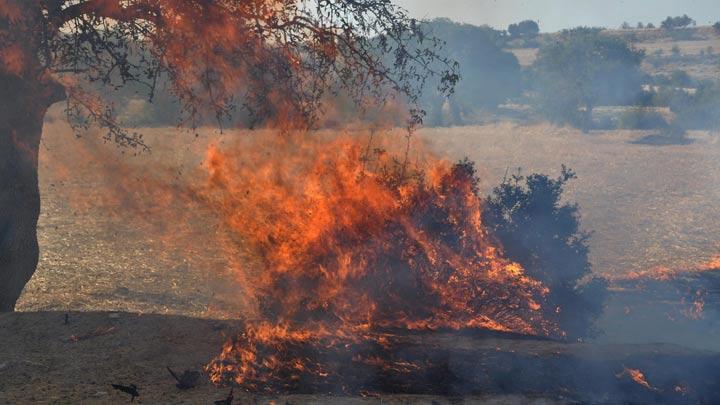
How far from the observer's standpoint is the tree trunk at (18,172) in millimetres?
7711

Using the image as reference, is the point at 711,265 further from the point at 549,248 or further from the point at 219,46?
the point at 219,46

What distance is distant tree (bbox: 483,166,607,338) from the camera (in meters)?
10.2

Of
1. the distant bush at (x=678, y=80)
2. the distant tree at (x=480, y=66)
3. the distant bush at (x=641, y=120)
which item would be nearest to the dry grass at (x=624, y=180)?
the distant bush at (x=641, y=120)

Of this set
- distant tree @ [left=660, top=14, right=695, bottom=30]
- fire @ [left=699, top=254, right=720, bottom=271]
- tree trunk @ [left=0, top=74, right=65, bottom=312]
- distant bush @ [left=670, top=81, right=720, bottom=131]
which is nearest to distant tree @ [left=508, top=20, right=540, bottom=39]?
distant tree @ [left=660, top=14, right=695, bottom=30]

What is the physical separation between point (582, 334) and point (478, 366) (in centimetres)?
461

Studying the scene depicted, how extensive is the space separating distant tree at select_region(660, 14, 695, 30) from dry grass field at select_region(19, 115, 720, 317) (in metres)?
55.4

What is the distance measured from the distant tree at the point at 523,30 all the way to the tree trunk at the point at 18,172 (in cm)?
8494

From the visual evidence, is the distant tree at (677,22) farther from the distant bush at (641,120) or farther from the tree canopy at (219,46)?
the tree canopy at (219,46)

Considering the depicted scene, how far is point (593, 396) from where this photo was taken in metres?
5.97

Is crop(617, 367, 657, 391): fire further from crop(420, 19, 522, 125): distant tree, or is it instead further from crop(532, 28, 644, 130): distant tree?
crop(420, 19, 522, 125): distant tree

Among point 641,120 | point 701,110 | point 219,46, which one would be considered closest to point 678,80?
point 701,110

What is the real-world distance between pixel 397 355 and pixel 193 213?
422 inches

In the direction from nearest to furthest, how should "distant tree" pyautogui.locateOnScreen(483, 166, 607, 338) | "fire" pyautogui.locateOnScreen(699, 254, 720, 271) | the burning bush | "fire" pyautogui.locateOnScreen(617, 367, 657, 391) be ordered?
"fire" pyautogui.locateOnScreen(617, 367, 657, 391), the burning bush, "distant tree" pyautogui.locateOnScreen(483, 166, 607, 338), "fire" pyautogui.locateOnScreen(699, 254, 720, 271)

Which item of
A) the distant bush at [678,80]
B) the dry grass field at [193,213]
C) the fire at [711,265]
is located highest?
the distant bush at [678,80]
